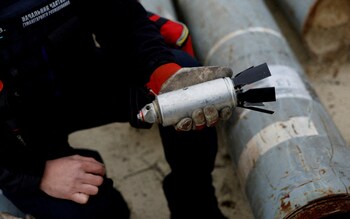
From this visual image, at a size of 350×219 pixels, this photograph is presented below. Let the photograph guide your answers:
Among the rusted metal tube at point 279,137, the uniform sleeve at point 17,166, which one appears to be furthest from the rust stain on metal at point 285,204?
the uniform sleeve at point 17,166

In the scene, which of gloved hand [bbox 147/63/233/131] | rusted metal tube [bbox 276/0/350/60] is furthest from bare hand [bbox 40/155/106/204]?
rusted metal tube [bbox 276/0/350/60]

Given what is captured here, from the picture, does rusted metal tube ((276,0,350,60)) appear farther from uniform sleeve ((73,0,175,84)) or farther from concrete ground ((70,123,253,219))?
uniform sleeve ((73,0,175,84))

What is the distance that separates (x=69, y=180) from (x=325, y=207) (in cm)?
66

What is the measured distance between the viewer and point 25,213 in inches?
51.6

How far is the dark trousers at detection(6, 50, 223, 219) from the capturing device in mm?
1254

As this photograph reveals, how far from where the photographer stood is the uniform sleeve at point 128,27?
1287 mm

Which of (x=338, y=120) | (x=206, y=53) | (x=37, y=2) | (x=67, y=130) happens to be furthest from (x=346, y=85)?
(x=37, y=2)

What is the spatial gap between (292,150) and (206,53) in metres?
0.65

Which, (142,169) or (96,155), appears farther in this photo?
(142,169)

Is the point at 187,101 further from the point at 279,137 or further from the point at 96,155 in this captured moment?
the point at 96,155

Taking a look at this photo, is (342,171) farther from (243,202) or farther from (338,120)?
(338,120)

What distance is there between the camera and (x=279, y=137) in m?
1.31

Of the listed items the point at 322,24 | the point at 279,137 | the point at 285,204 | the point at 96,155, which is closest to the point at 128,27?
the point at 96,155

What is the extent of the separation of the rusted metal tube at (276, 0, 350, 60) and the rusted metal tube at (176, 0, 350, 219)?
277 millimetres
